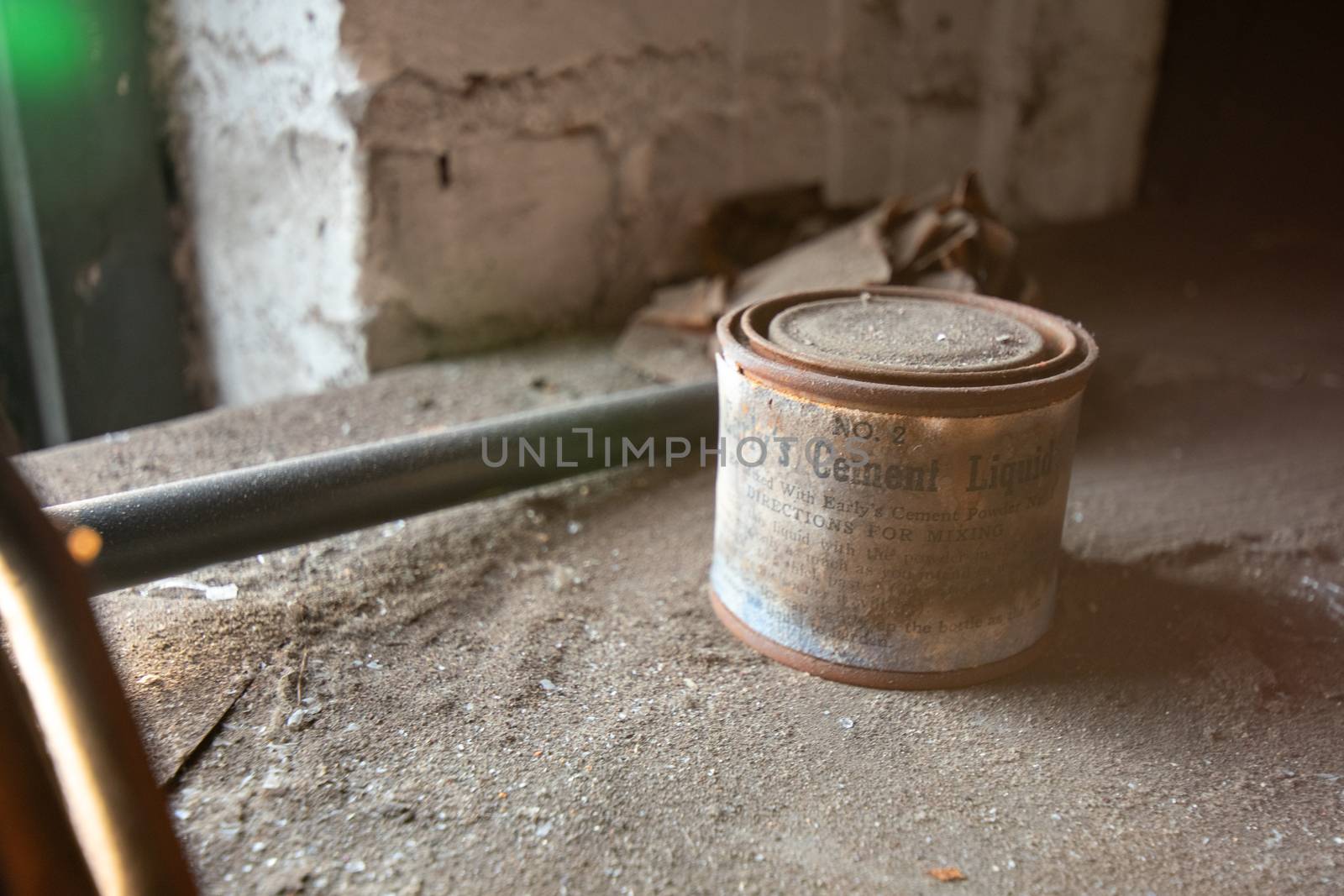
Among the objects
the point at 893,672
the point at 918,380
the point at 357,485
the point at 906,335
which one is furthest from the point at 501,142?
the point at 893,672

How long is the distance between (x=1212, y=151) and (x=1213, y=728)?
3050 millimetres

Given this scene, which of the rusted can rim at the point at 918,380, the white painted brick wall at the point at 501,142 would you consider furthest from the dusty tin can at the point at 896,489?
the white painted brick wall at the point at 501,142

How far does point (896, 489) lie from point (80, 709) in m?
0.96

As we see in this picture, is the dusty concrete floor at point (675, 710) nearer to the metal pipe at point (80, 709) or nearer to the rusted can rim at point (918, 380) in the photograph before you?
the metal pipe at point (80, 709)

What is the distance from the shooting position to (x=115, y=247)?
282 centimetres

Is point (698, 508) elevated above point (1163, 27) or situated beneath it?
situated beneath

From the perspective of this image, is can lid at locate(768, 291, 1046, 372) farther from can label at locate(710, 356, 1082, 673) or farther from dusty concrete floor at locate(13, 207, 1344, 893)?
dusty concrete floor at locate(13, 207, 1344, 893)

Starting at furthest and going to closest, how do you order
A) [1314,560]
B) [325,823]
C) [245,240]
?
1. [245,240]
2. [1314,560]
3. [325,823]

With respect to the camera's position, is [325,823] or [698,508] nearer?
[325,823]

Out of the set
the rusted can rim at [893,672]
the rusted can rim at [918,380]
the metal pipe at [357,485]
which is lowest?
the rusted can rim at [893,672]

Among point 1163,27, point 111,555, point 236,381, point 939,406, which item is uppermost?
point 1163,27

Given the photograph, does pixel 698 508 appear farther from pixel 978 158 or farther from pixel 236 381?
pixel 978 158

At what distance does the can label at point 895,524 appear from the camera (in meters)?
1.42

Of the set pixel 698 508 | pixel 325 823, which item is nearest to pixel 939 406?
pixel 698 508
